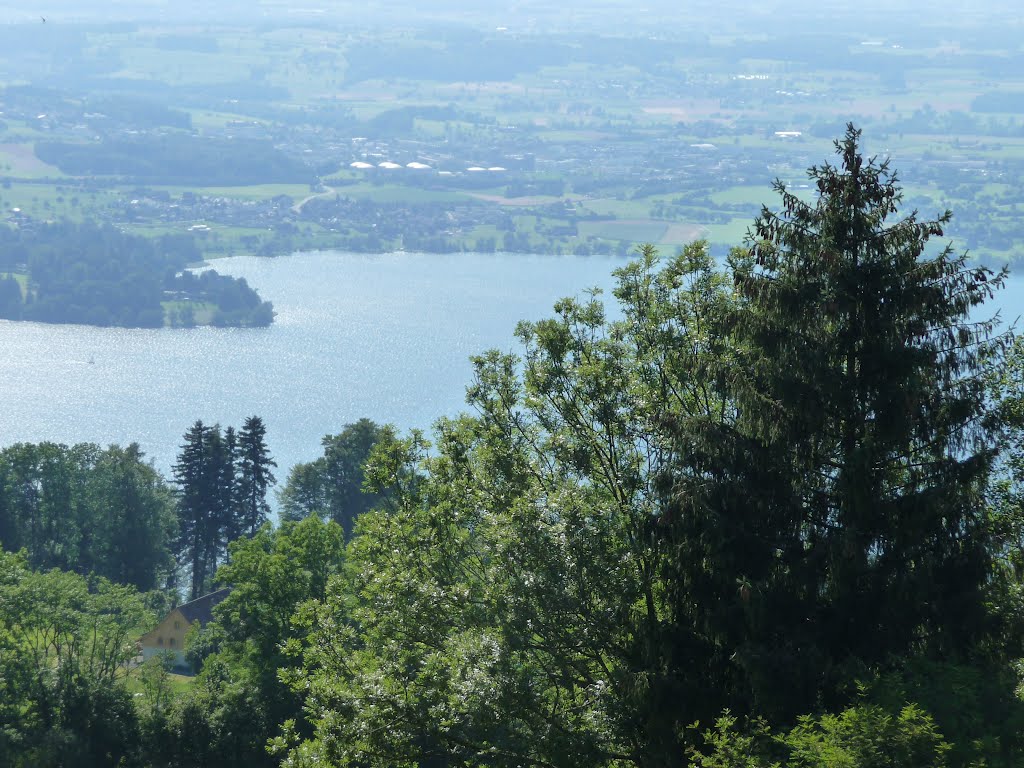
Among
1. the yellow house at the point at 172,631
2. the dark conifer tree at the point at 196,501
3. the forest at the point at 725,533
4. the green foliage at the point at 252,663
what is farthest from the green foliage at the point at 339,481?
the forest at the point at 725,533

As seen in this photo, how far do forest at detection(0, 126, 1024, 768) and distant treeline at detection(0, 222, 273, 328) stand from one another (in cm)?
11270

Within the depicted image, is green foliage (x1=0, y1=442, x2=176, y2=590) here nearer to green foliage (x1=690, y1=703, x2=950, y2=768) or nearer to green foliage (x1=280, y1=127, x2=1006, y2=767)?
green foliage (x1=280, y1=127, x2=1006, y2=767)

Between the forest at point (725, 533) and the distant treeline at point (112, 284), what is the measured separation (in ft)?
370

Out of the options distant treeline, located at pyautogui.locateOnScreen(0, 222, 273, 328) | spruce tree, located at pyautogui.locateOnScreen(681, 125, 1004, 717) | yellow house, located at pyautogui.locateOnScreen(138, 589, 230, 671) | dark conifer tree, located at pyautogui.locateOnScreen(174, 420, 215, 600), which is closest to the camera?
spruce tree, located at pyautogui.locateOnScreen(681, 125, 1004, 717)

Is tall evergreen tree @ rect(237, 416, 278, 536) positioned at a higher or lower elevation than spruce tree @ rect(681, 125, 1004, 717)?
lower

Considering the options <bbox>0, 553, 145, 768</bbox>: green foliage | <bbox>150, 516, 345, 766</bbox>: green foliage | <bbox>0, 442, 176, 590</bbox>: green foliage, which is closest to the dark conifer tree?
<bbox>0, 442, 176, 590</bbox>: green foliage

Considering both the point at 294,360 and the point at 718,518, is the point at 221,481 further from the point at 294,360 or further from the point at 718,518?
the point at 294,360

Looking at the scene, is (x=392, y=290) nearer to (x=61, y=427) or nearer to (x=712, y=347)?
(x=61, y=427)

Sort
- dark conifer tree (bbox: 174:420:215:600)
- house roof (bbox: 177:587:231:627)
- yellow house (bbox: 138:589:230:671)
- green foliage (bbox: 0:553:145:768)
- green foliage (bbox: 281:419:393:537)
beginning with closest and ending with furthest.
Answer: green foliage (bbox: 0:553:145:768)
yellow house (bbox: 138:589:230:671)
house roof (bbox: 177:587:231:627)
dark conifer tree (bbox: 174:420:215:600)
green foliage (bbox: 281:419:393:537)

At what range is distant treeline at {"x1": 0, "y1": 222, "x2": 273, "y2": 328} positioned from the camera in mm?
129875

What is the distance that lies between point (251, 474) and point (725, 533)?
43919mm

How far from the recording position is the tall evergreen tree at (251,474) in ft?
176

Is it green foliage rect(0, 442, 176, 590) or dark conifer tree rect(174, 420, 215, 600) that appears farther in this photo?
dark conifer tree rect(174, 420, 215, 600)

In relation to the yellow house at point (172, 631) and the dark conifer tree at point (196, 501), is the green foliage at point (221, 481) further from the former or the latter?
the yellow house at point (172, 631)
